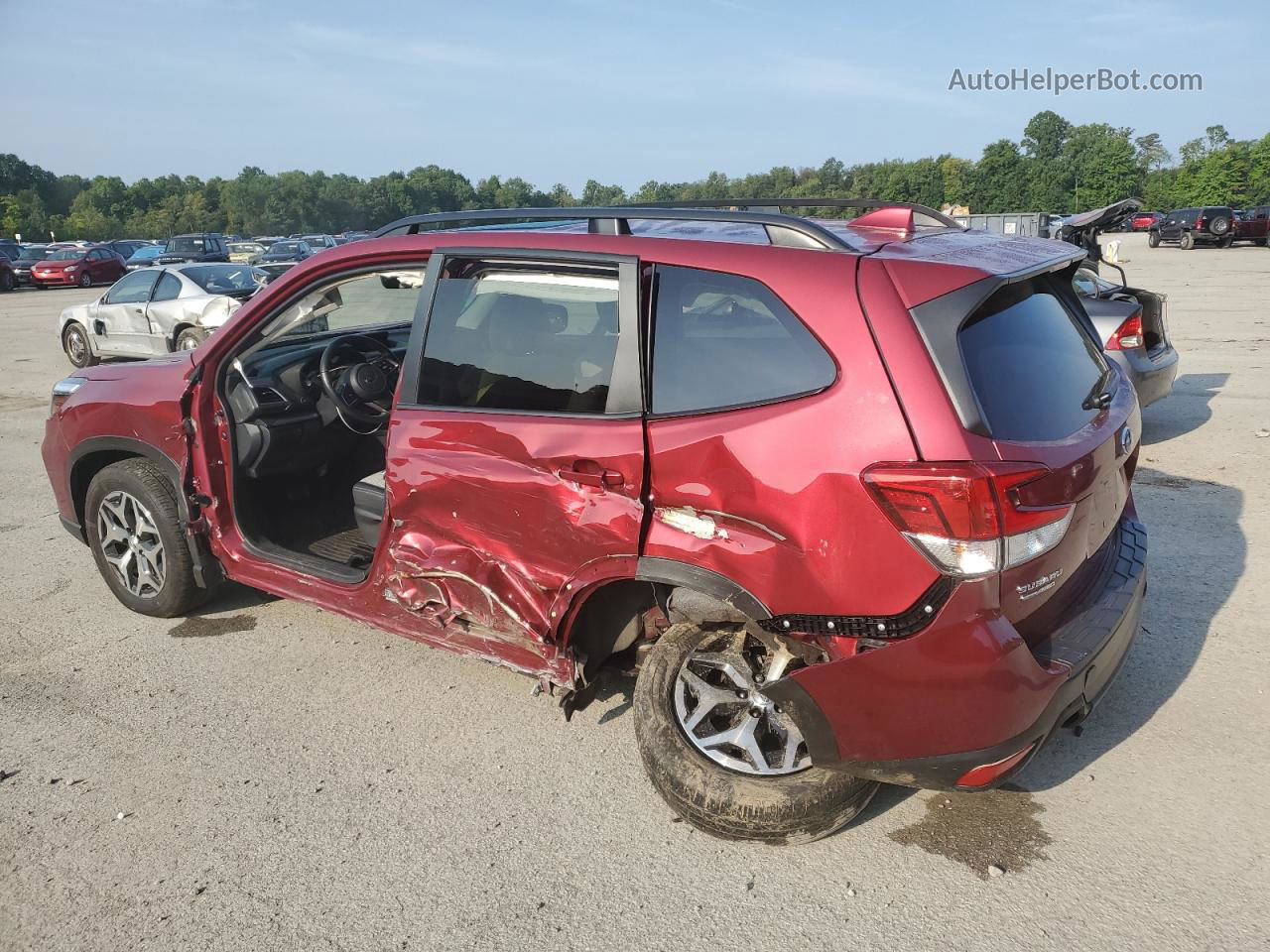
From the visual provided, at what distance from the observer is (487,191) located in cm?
12975

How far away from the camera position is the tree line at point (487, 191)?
255ft

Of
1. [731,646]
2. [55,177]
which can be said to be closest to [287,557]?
[731,646]

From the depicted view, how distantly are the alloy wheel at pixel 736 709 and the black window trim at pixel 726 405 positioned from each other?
2.26ft

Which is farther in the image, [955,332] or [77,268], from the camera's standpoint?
[77,268]

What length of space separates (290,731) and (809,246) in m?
2.56

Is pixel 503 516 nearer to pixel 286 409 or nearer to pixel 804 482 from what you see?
pixel 804 482

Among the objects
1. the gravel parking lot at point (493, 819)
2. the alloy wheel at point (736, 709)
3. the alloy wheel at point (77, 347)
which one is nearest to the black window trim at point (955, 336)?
the alloy wheel at point (736, 709)

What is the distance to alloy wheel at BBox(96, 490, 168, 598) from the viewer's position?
4.49 metres

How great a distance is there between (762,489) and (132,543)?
3384mm

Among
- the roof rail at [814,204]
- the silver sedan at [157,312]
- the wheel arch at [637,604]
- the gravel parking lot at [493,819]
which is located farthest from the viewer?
the silver sedan at [157,312]

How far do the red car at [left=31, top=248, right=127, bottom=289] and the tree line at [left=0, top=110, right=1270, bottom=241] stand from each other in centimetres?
3604

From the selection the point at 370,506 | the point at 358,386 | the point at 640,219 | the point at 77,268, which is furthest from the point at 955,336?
the point at 77,268

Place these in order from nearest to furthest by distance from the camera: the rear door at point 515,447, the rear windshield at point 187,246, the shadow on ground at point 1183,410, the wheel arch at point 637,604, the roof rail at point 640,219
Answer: the wheel arch at point 637,604 < the roof rail at point 640,219 < the rear door at point 515,447 < the shadow on ground at point 1183,410 < the rear windshield at point 187,246

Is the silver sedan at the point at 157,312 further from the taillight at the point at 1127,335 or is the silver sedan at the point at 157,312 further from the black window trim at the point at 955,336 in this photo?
the black window trim at the point at 955,336
